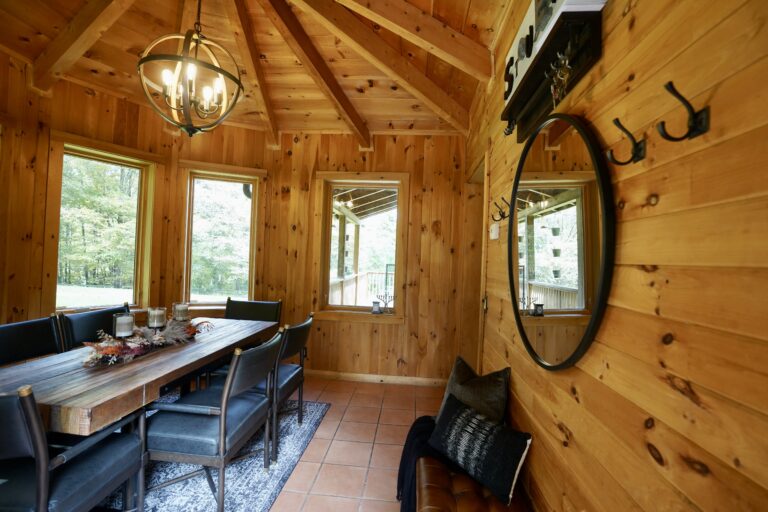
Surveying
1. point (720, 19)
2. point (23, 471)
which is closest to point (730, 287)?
point (720, 19)

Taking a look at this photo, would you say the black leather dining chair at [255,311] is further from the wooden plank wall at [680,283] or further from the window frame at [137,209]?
the wooden plank wall at [680,283]

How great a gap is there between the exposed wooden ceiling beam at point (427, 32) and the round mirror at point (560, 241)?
1086 millimetres

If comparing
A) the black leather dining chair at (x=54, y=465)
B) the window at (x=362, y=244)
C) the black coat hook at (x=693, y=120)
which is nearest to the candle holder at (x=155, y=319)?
the black leather dining chair at (x=54, y=465)

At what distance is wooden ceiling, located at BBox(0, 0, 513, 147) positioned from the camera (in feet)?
6.86

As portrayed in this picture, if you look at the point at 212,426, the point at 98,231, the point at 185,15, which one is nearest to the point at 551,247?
the point at 212,426

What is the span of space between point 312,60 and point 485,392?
279 centimetres

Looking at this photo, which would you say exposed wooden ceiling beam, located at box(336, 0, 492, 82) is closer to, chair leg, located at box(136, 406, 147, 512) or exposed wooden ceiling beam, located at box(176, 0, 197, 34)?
exposed wooden ceiling beam, located at box(176, 0, 197, 34)

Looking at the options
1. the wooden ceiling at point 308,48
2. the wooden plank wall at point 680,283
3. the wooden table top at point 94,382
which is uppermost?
the wooden ceiling at point 308,48

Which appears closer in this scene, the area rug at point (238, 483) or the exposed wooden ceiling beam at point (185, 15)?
the area rug at point (238, 483)

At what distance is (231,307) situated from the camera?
310 centimetres

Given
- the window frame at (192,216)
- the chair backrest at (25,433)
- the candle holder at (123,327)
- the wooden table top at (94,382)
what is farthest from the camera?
the window frame at (192,216)

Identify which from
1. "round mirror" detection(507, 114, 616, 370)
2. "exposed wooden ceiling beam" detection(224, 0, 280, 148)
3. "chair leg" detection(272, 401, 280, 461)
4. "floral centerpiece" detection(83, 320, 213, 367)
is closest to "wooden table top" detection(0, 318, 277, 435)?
"floral centerpiece" detection(83, 320, 213, 367)

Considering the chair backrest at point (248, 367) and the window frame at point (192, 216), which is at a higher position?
the window frame at point (192, 216)

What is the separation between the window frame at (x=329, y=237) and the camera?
142 inches
